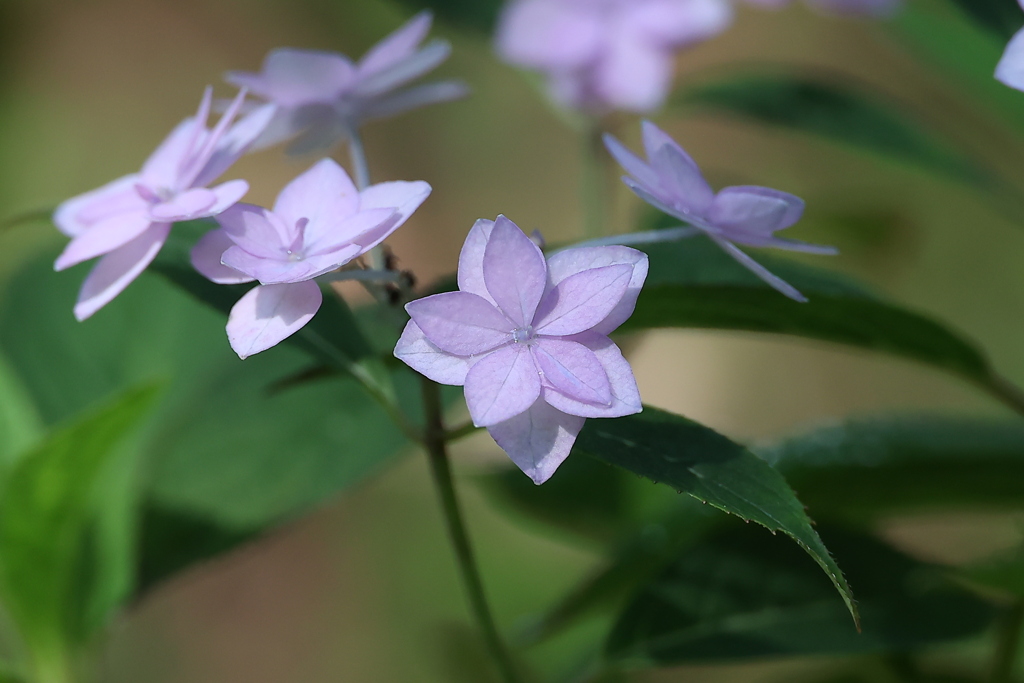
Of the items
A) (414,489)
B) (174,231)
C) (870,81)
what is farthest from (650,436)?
(870,81)

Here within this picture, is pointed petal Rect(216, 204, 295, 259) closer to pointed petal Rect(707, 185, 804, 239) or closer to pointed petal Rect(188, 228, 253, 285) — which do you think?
pointed petal Rect(188, 228, 253, 285)

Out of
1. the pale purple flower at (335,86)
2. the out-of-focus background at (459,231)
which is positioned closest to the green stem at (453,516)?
the pale purple flower at (335,86)

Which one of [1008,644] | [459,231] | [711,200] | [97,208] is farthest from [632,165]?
[459,231]

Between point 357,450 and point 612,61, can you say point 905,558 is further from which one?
point 612,61

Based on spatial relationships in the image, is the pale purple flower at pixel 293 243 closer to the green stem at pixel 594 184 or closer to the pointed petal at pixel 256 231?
the pointed petal at pixel 256 231

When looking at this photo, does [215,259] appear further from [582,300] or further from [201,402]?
[201,402]
